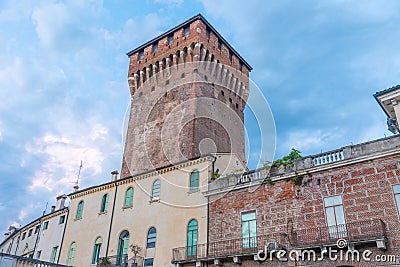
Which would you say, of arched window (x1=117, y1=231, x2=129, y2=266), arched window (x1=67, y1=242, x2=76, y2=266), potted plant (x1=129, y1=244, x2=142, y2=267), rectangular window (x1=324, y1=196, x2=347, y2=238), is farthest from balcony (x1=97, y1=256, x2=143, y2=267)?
rectangular window (x1=324, y1=196, x2=347, y2=238)

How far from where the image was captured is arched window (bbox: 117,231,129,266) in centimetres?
2530

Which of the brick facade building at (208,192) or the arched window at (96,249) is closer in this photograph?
the brick facade building at (208,192)

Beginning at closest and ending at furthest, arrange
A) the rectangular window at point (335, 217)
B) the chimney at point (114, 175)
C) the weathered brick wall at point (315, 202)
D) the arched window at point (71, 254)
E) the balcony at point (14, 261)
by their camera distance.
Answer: the balcony at point (14, 261) → the weathered brick wall at point (315, 202) → the rectangular window at point (335, 217) → the arched window at point (71, 254) → the chimney at point (114, 175)

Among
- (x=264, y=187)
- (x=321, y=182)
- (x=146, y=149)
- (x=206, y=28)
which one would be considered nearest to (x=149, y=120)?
(x=146, y=149)

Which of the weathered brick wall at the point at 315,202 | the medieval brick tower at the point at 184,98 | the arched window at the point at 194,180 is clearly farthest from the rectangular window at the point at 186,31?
the weathered brick wall at the point at 315,202

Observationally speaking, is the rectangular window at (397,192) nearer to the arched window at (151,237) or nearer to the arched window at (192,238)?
the arched window at (192,238)

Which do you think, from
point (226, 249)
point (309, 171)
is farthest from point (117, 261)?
point (309, 171)

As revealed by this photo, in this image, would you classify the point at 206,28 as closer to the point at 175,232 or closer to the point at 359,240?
the point at 175,232

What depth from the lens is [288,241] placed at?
18.8m

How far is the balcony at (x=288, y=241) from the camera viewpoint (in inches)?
650

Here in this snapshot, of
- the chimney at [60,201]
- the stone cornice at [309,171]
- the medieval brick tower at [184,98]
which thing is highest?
the medieval brick tower at [184,98]

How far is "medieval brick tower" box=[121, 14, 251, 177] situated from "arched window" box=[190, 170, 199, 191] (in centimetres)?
471

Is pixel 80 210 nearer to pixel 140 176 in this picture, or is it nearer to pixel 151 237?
pixel 140 176

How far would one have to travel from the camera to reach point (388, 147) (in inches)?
703
